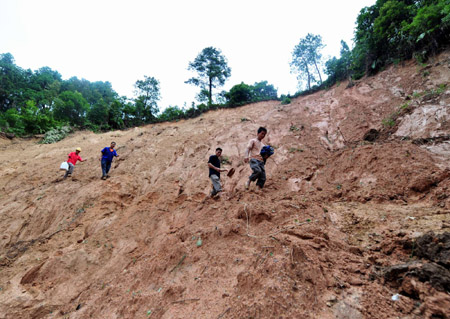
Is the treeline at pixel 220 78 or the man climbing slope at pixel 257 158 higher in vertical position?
the treeline at pixel 220 78

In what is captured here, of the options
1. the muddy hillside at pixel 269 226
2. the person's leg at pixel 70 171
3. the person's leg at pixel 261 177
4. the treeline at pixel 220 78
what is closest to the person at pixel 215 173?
the muddy hillside at pixel 269 226

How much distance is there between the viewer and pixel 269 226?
3348 millimetres

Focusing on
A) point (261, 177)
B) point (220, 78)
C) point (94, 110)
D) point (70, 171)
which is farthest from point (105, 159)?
point (220, 78)

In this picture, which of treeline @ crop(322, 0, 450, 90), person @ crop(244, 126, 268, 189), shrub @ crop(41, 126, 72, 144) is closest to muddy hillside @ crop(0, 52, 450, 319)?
person @ crop(244, 126, 268, 189)

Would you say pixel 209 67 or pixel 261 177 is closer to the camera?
pixel 261 177

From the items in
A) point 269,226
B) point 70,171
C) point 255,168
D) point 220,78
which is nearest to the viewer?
point 269,226

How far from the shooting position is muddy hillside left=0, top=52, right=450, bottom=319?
2.03 meters

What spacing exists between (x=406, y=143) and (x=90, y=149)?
579 inches

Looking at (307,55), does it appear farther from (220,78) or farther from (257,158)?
(257,158)

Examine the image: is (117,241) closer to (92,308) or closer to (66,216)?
(92,308)

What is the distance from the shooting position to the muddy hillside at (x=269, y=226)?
80.0 inches

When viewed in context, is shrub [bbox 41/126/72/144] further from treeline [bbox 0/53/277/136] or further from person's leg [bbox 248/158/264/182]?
person's leg [bbox 248/158/264/182]

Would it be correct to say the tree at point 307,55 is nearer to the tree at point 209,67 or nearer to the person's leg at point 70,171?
the tree at point 209,67

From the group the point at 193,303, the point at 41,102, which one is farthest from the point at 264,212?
the point at 41,102
